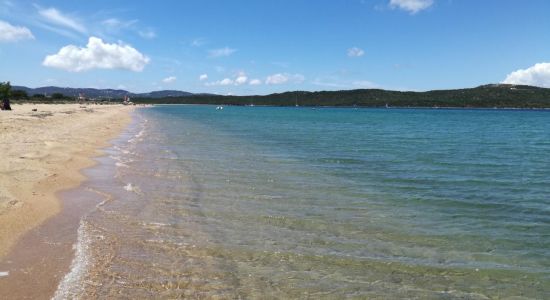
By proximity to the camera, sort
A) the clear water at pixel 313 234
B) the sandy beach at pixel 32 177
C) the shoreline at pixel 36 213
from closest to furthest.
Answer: the shoreline at pixel 36 213, the clear water at pixel 313 234, the sandy beach at pixel 32 177

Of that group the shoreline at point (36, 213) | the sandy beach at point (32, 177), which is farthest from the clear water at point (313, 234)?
the sandy beach at point (32, 177)

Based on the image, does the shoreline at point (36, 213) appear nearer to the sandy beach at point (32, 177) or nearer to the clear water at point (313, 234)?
the sandy beach at point (32, 177)

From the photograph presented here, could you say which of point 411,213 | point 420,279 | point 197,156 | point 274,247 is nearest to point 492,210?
point 411,213

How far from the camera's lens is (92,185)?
13016 mm

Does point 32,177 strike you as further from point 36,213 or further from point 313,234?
point 313,234

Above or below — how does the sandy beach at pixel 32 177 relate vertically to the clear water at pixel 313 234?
above

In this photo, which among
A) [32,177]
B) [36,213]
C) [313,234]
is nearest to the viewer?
[313,234]

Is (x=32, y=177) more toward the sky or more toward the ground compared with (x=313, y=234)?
more toward the sky

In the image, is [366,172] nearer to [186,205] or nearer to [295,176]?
[295,176]

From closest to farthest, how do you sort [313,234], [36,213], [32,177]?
[313,234] → [36,213] → [32,177]

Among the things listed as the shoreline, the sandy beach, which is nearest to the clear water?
the shoreline

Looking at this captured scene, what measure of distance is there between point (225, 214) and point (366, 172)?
27.9 ft

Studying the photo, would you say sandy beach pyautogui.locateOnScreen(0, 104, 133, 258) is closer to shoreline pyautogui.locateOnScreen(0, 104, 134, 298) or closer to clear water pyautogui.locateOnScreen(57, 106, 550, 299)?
shoreline pyautogui.locateOnScreen(0, 104, 134, 298)

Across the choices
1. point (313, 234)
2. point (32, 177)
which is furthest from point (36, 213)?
point (313, 234)
